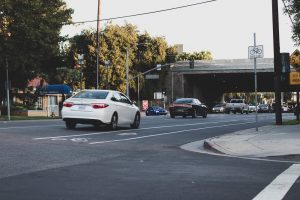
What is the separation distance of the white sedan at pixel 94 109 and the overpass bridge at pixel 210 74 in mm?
49239

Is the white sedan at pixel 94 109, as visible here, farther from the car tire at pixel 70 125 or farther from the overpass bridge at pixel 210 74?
→ the overpass bridge at pixel 210 74

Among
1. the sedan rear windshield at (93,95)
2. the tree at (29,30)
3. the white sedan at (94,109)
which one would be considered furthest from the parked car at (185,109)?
the sedan rear windshield at (93,95)

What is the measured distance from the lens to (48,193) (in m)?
6.67

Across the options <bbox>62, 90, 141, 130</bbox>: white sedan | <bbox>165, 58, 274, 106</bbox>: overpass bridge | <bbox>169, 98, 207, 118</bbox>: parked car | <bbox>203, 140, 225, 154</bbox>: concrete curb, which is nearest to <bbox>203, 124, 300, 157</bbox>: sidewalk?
<bbox>203, 140, 225, 154</bbox>: concrete curb

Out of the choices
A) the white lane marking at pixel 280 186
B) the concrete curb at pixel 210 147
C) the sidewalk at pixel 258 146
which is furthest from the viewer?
the concrete curb at pixel 210 147

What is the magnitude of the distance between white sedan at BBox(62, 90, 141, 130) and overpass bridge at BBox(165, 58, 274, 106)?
49.2 meters

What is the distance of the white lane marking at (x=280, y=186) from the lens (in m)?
6.61

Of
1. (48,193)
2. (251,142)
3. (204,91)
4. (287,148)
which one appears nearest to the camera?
(48,193)

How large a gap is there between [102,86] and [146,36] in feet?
39.1

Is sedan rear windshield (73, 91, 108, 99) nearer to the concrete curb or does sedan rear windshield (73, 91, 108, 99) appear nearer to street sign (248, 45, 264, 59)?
street sign (248, 45, 264, 59)

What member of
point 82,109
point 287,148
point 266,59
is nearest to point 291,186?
point 287,148

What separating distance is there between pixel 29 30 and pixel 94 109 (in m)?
19.4

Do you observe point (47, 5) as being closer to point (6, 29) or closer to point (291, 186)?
point (6, 29)

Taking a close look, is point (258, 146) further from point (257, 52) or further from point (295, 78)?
point (295, 78)
